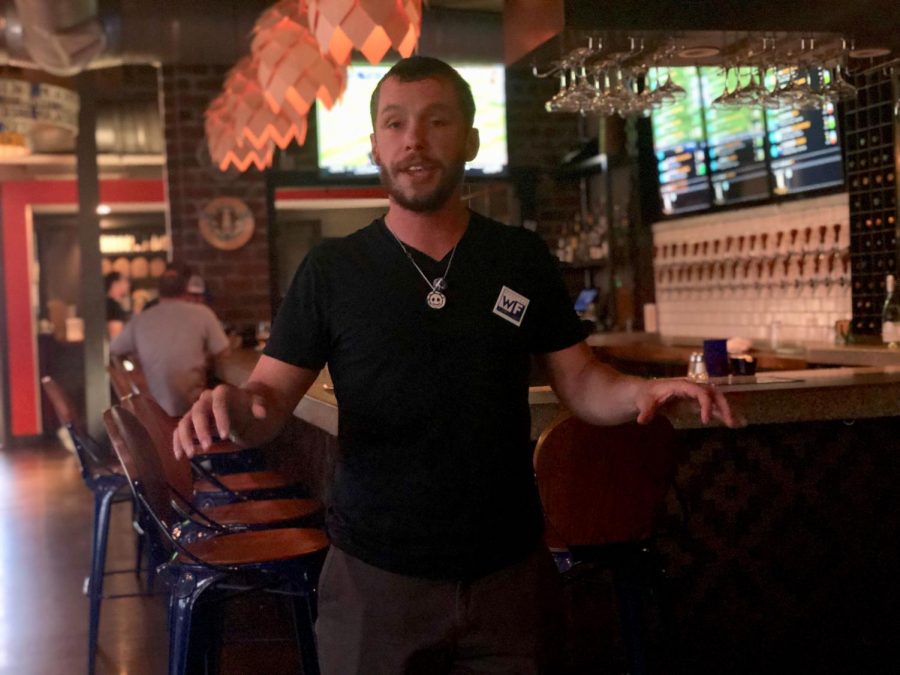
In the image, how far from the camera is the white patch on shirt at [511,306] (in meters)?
1.88

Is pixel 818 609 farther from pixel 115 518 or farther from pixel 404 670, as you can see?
pixel 115 518

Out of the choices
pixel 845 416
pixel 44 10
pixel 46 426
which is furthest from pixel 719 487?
pixel 46 426

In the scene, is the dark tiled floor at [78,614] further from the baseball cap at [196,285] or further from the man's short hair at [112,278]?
the man's short hair at [112,278]

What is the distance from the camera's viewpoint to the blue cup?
388cm

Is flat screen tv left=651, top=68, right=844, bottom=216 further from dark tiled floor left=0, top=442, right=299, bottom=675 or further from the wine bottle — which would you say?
dark tiled floor left=0, top=442, right=299, bottom=675

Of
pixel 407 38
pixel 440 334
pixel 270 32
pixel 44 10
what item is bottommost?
pixel 440 334

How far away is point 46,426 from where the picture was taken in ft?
42.4

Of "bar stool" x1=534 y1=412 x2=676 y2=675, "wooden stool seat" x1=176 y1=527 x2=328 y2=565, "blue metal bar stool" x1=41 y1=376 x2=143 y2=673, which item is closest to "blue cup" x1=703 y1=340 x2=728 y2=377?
"bar stool" x1=534 y1=412 x2=676 y2=675

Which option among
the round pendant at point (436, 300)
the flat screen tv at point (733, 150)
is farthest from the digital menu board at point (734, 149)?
the round pendant at point (436, 300)

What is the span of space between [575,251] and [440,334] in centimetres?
718

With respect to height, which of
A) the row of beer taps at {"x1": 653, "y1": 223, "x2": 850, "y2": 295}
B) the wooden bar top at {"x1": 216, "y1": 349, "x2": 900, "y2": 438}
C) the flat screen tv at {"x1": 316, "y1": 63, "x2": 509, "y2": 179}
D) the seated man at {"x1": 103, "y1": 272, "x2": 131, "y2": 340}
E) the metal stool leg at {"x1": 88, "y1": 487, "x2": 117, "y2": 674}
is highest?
the flat screen tv at {"x1": 316, "y1": 63, "x2": 509, "y2": 179}

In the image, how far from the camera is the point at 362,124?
8.39 meters

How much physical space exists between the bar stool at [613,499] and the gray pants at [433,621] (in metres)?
0.76

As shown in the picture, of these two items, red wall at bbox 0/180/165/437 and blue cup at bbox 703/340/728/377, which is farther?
red wall at bbox 0/180/165/437
